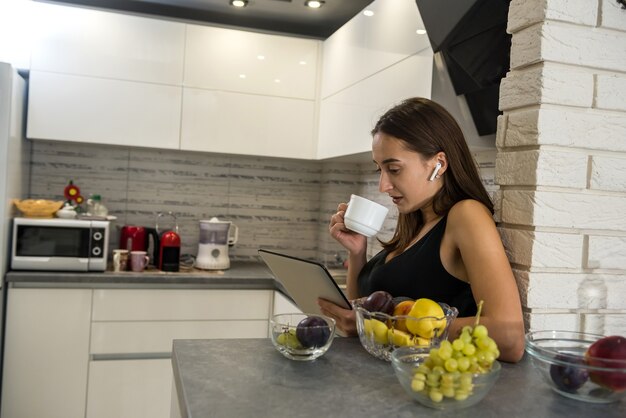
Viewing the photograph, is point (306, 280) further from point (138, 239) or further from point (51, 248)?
point (138, 239)

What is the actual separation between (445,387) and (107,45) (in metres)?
2.68

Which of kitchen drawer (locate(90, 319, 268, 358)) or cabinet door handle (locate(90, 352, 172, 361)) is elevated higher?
kitchen drawer (locate(90, 319, 268, 358))

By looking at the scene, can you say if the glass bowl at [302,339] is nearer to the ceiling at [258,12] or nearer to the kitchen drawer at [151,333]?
the kitchen drawer at [151,333]

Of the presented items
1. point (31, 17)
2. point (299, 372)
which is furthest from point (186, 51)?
point (299, 372)

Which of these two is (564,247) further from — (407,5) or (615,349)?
(407,5)

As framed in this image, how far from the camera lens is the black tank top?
131cm

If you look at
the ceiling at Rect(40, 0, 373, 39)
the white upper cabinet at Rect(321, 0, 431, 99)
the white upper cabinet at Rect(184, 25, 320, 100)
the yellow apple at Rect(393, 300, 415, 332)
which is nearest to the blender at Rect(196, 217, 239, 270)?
the white upper cabinet at Rect(184, 25, 320, 100)

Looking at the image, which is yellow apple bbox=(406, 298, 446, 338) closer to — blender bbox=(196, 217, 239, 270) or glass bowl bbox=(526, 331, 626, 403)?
glass bowl bbox=(526, 331, 626, 403)

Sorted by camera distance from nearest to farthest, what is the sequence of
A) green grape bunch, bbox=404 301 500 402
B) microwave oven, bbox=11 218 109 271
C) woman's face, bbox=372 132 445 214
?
1. green grape bunch, bbox=404 301 500 402
2. woman's face, bbox=372 132 445 214
3. microwave oven, bbox=11 218 109 271

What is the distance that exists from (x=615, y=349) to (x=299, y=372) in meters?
0.50

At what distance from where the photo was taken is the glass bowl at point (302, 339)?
3.43 ft

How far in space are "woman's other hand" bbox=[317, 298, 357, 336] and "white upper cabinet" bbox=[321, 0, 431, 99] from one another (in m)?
1.06

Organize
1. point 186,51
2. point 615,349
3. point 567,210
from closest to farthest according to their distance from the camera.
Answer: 1. point 615,349
2. point 567,210
3. point 186,51

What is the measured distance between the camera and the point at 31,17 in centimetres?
283
